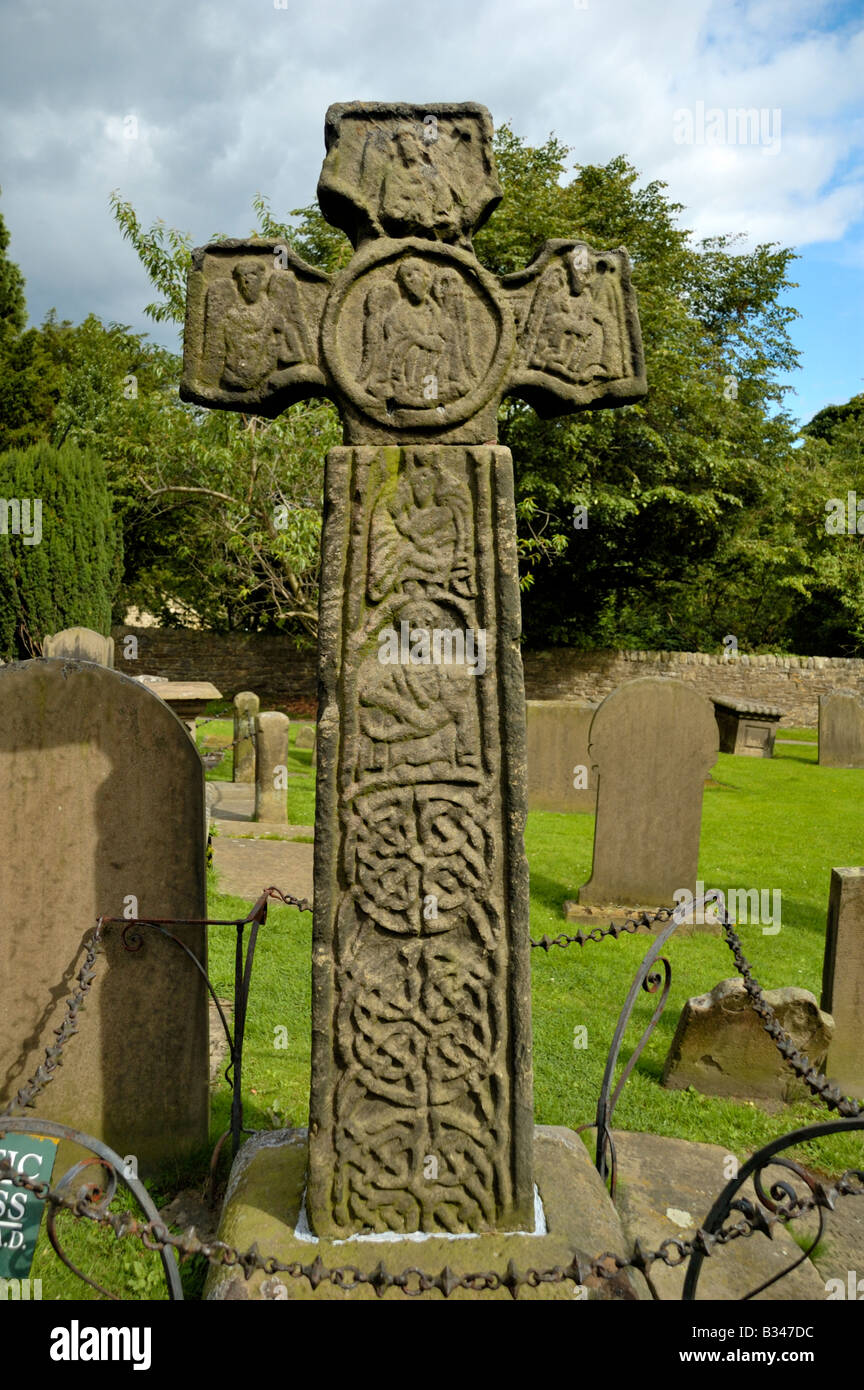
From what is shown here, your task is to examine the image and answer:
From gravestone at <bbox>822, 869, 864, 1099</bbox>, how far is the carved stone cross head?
3.01 metres

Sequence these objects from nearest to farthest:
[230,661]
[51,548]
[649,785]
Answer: [649,785]
[51,548]
[230,661]

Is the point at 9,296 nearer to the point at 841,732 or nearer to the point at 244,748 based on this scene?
the point at 244,748

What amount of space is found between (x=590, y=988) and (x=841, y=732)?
35.9 feet

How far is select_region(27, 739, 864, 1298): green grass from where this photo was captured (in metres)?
3.70

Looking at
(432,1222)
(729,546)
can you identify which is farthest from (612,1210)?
(729,546)

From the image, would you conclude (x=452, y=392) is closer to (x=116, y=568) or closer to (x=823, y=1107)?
(x=823, y=1107)

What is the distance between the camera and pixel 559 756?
431 inches

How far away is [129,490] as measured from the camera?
710 inches

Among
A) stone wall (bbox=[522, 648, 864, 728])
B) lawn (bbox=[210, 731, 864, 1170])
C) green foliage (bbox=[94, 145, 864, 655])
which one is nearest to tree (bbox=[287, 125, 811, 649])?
green foliage (bbox=[94, 145, 864, 655])

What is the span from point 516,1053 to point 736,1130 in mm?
2175

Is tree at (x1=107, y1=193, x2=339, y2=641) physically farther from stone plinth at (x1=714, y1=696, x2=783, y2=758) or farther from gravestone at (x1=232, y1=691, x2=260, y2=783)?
stone plinth at (x1=714, y1=696, x2=783, y2=758)

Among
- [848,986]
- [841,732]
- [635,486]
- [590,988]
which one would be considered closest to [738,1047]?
[848,986]

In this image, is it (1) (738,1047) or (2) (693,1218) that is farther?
(1) (738,1047)
